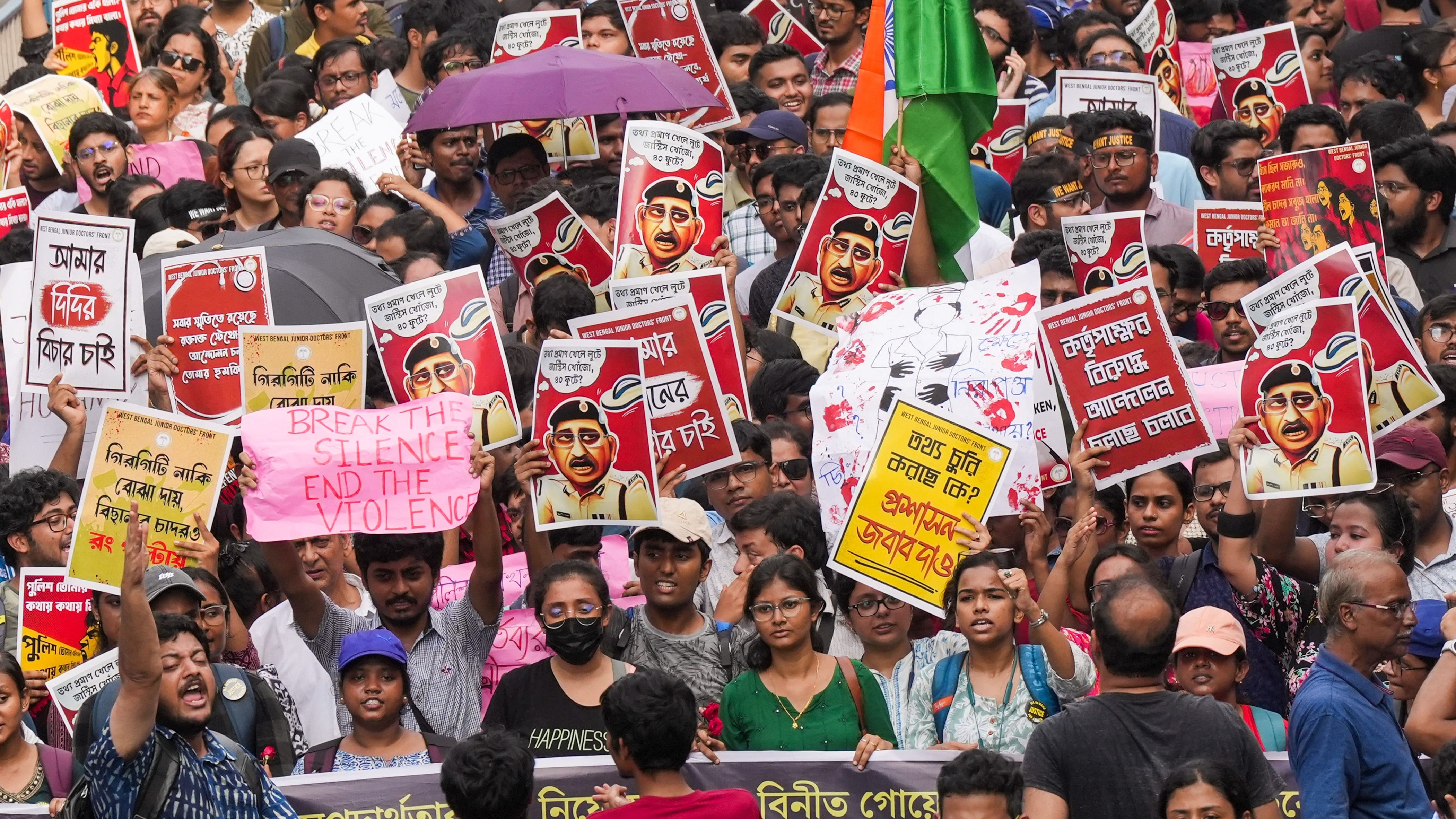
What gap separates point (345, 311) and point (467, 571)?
5.91 feet

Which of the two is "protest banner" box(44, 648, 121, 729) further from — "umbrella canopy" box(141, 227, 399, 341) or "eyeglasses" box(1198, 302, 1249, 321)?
"eyeglasses" box(1198, 302, 1249, 321)

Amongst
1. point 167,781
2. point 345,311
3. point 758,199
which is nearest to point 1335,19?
point 758,199

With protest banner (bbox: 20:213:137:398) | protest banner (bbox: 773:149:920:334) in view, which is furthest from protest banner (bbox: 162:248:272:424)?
protest banner (bbox: 773:149:920:334)

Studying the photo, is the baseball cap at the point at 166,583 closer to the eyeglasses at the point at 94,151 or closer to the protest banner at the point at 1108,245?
the protest banner at the point at 1108,245

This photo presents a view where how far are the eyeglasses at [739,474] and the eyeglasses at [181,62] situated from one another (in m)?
6.58

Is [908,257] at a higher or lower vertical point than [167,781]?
higher

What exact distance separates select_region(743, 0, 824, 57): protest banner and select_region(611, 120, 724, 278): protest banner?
4.16 metres

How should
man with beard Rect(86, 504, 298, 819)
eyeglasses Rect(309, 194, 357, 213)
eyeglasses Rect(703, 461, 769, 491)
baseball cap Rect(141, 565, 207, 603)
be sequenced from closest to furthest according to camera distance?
man with beard Rect(86, 504, 298, 819) < baseball cap Rect(141, 565, 207, 603) < eyeglasses Rect(703, 461, 769, 491) < eyeglasses Rect(309, 194, 357, 213)

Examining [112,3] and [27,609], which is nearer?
[27,609]

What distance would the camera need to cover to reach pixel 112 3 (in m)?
14.3

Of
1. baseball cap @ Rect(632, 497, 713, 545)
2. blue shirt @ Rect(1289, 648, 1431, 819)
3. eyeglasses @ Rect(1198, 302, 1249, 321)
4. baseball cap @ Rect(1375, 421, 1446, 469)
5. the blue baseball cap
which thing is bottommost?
blue shirt @ Rect(1289, 648, 1431, 819)

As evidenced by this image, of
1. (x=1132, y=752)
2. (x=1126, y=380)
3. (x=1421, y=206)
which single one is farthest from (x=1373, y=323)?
(x=1132, y=752)

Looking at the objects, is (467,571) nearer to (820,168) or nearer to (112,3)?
(820,168)

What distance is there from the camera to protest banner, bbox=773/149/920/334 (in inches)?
407
